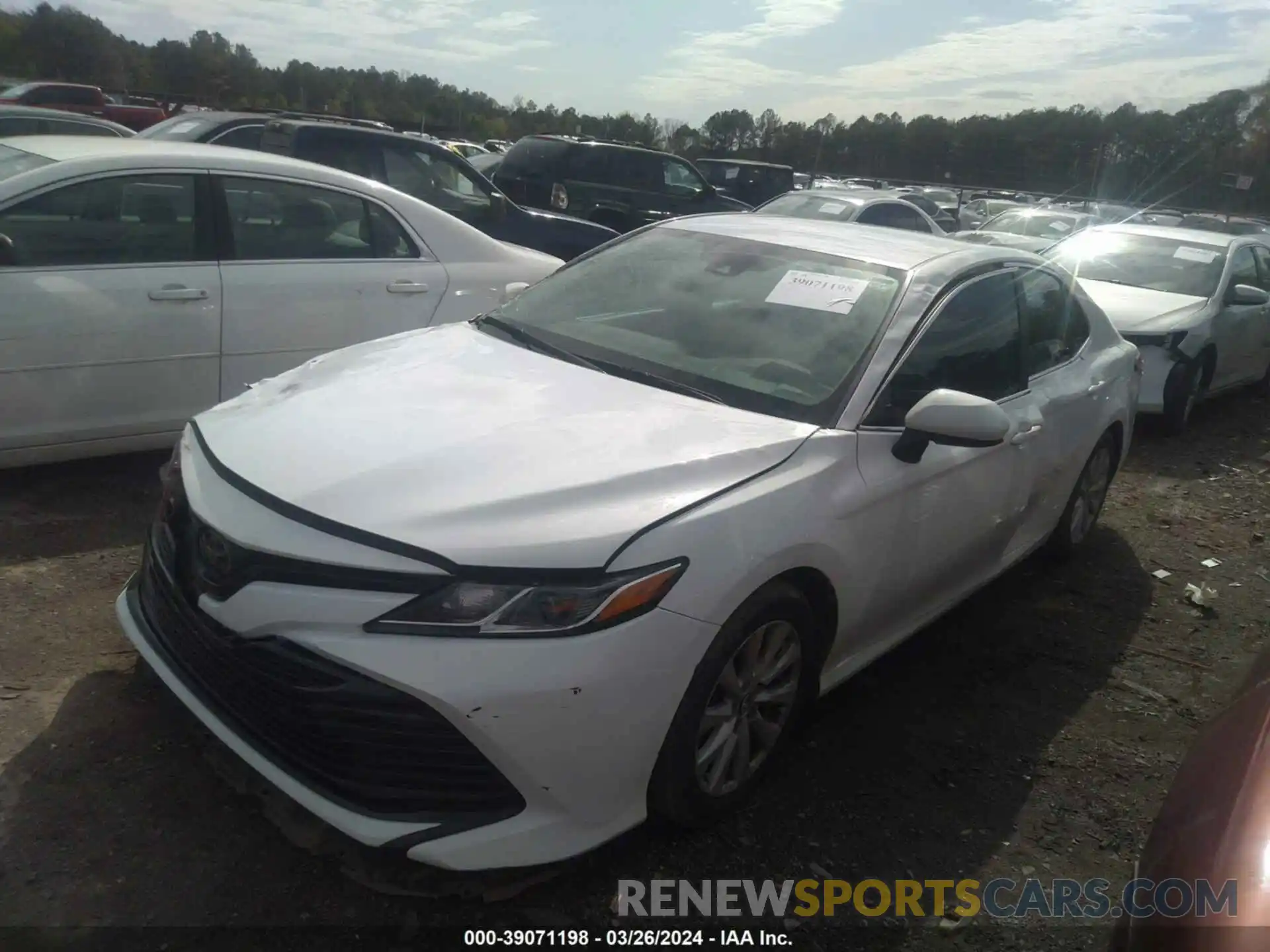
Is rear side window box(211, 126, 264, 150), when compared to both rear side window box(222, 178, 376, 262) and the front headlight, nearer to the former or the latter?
rear side window box(222, 178, 376, 262)

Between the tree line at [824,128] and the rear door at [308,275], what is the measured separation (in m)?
26.6

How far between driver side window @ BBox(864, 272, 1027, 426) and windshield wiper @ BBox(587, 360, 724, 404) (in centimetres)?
49

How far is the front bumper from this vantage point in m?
2.23

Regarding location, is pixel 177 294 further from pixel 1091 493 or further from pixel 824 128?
pixel 824 128

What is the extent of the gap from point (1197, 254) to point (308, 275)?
308 inches

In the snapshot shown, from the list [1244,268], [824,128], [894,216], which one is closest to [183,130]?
[894,216]

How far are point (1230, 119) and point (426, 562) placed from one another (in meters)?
53.1

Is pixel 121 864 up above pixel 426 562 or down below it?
below

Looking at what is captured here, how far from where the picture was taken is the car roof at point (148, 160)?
4.38 metres

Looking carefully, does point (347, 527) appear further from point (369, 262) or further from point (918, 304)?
point (369, 262)

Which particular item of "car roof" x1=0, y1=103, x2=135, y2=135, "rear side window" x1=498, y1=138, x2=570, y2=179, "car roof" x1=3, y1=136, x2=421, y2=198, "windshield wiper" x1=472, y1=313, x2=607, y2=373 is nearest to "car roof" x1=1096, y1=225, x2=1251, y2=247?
"rear side window" x1=498, y1=138, x2=570, y2=179

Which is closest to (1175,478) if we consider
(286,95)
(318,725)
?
(318,725)

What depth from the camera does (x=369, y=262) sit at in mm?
5246

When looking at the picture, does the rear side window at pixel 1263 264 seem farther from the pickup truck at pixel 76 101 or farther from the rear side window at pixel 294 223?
the pickup truck at pixel 76 101
